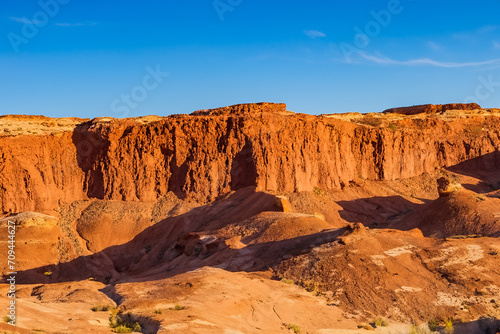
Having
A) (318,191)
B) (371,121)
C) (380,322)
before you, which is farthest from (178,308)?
(371,121)

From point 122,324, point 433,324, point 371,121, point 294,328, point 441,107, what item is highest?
point 441,107

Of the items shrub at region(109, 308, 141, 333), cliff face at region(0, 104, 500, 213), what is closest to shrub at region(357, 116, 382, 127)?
cliff face at region(0, 104, 500, 213)

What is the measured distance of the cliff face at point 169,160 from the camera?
124 feet

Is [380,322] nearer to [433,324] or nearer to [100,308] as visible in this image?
[433,324]

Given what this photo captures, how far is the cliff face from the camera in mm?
37906

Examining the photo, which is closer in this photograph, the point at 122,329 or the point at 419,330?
the point at 122,329

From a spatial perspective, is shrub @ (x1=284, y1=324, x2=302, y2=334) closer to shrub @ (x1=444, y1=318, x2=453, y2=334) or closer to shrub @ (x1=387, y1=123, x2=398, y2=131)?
shrub @ (x1=444, y1=318, x2=453, y2=334)

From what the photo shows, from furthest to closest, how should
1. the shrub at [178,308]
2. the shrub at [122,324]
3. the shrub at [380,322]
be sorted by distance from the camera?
the shrub at [380,322], the shrub at [178,308], the shrub at [122,324]

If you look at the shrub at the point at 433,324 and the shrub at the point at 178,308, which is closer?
the shrub at the point at 178,308

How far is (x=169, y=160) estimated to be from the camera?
39938mm

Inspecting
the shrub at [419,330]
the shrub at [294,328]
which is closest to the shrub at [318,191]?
the shrub at [419,330]

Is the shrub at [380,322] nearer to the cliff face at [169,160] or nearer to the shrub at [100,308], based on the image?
the shrub at [100,308]

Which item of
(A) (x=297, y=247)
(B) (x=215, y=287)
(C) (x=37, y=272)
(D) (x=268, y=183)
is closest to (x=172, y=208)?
(D) (x=268, y=183)

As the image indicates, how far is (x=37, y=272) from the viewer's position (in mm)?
30688
